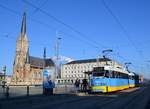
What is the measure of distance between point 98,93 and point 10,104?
72.0 feet

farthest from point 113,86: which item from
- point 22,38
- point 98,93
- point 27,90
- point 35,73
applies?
point 35,73

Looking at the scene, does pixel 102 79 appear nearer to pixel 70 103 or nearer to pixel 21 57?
pixel 70 103

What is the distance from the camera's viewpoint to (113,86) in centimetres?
4119

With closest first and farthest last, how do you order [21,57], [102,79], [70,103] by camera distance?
[70,103], [102,79], [21,57]

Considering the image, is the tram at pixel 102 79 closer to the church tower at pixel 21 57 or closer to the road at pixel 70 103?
the road at pixel 70 103

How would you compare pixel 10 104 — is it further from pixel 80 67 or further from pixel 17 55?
pixel 80 67

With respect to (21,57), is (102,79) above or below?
below

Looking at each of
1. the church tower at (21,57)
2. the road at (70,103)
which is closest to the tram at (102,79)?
the road at (70,103)

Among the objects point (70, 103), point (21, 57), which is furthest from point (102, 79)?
point (21, 57)

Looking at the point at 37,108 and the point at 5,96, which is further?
the point at 5,96

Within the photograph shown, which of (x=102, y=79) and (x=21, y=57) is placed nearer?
(x=102, y=79)

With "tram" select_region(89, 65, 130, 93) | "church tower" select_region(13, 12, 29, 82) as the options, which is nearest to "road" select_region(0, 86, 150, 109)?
"tram" select_region(89, 65, 130, 93)

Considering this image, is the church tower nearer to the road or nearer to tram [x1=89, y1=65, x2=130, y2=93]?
tram [x1=89, y1=65, x2=130, y2=93]

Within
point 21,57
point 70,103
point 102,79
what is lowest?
point 70,103
